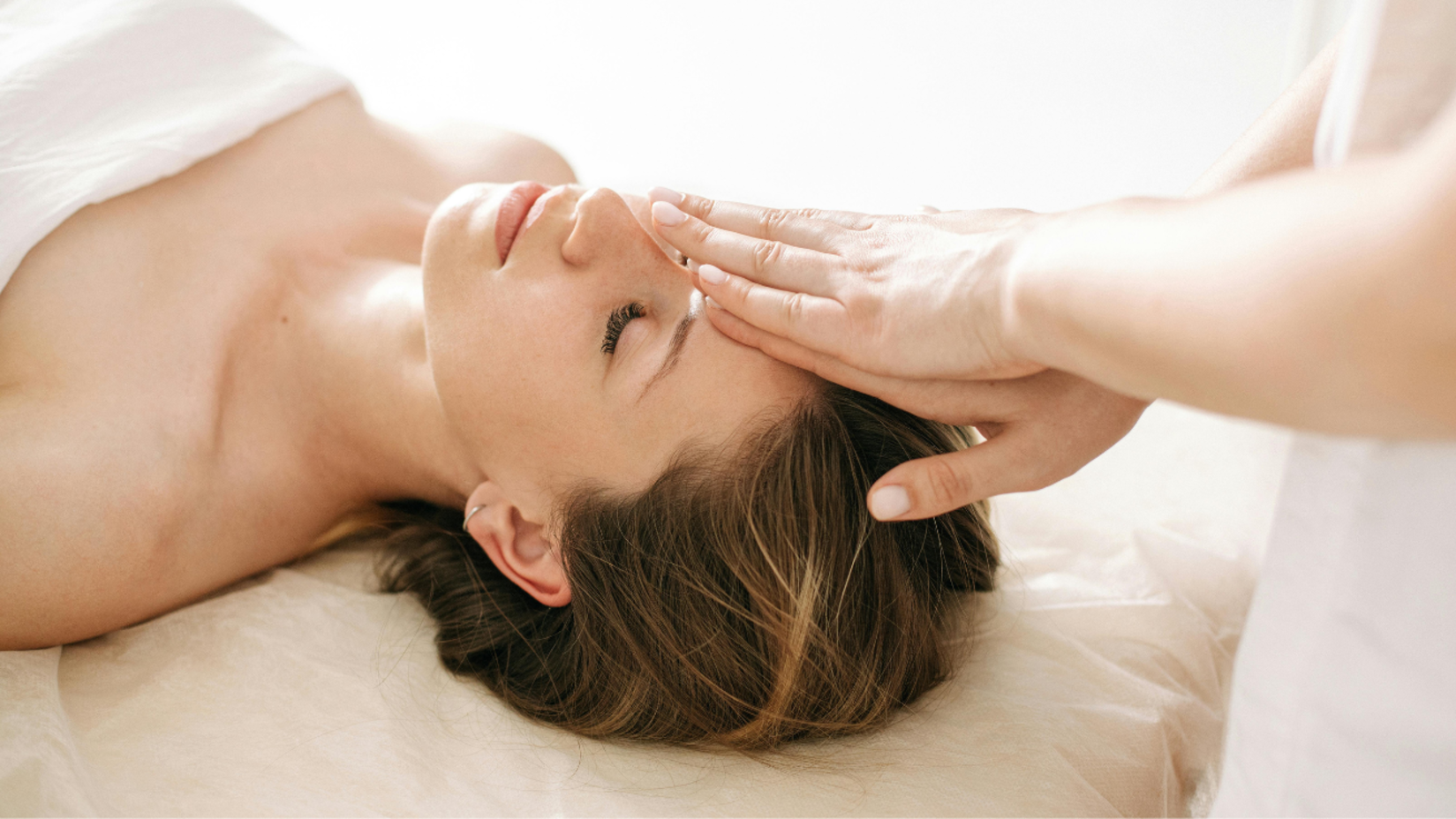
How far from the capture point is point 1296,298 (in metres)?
0.52

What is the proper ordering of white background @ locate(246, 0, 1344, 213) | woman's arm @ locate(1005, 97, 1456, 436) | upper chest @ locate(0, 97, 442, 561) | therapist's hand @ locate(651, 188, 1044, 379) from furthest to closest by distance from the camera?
1. white background @ locate(246, 0, 1344, 213)
2. upper chest @ locate(0, 97, 442, 561)
3. therapist's hand @ locate(651, 188, 1044, 379)
4. woman's arm @ locate(1005, 97, 1456, 436)

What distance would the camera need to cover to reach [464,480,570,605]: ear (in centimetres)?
125

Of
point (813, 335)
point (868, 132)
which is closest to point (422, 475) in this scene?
point (813, 335)

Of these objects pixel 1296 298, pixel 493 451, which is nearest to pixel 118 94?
pixel 493 451

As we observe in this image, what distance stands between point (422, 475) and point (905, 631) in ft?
2.57

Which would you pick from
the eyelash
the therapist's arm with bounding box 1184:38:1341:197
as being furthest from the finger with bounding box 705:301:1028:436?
the therapist's arm with bounding box 1184:38:1341:197

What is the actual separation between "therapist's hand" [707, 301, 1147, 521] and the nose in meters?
0.26

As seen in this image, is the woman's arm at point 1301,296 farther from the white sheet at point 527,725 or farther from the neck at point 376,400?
the neck at point 376,400

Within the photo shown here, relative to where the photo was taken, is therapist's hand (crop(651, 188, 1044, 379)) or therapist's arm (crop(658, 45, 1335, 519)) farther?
therapist's arm (crop(658, 45, 1335, 519))

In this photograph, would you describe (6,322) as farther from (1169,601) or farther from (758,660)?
(1169,601)

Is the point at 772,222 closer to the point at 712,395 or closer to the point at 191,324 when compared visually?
the point at 712,395

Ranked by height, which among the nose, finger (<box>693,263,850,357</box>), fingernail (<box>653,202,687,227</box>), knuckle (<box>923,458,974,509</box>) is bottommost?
knuckle (<box>923,458,974,509</box>)

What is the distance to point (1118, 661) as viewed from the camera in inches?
48.8

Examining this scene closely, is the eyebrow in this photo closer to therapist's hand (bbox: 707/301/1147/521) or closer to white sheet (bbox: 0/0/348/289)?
therapist's hand (bbox: 707/301/1147/521)
